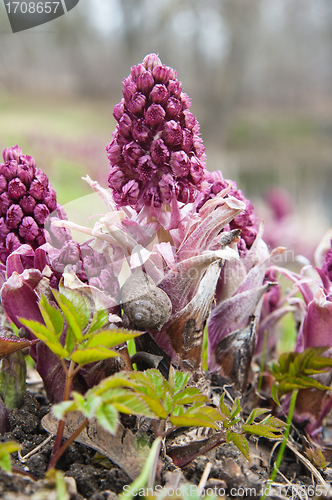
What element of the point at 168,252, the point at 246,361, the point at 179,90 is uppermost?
the point at 179,90

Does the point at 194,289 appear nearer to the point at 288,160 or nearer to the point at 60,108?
the point at 60,108

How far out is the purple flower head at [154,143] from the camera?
2.43 ft

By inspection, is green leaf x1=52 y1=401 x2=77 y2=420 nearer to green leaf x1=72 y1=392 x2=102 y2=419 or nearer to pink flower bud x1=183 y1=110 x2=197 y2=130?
green leaf x1=72 y1=392 x2=102 y2=419

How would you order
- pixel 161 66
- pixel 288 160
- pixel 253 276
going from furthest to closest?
1. pixel 288 160
2. pixel 253 276
3. pixel 161 66

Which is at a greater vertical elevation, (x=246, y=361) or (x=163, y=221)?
(x=163, y=221)

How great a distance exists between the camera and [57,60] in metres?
9.60

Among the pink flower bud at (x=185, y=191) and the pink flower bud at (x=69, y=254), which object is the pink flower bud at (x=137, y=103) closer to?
the pink flower bud at (x=185, y=191)

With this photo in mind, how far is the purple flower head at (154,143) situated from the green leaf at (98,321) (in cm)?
23

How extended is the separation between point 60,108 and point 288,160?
5912 millimetres

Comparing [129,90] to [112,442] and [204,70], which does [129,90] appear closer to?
[112,442]

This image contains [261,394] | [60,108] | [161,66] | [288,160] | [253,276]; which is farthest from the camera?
[288,160]

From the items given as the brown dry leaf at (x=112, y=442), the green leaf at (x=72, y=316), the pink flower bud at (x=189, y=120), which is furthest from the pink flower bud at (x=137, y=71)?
the brown dry leaf at (x=112, y=442)

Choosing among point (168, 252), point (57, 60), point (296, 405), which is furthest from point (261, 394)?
point (57, 60)

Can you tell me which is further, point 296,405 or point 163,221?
point 296,405
